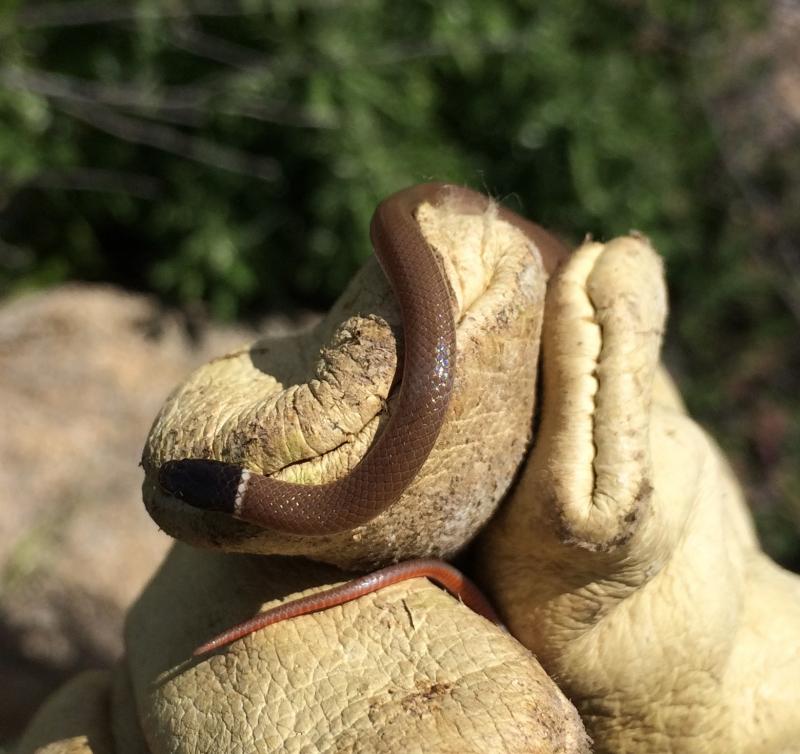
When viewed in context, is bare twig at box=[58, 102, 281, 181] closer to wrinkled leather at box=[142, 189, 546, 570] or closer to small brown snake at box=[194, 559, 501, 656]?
wrinkled leather at box=[142, 189, 546, 570]

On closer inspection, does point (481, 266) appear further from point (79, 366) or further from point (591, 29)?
point (591, 29)

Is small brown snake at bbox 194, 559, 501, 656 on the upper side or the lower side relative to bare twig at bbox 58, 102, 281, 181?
lower

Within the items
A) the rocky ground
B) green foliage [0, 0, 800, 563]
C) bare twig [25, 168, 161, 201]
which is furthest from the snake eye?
bare twig [25, 168, 161, 201]

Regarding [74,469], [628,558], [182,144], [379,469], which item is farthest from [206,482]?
[182,144]

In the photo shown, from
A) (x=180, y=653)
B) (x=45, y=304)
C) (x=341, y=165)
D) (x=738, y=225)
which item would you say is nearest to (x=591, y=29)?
(x=738, y=225)

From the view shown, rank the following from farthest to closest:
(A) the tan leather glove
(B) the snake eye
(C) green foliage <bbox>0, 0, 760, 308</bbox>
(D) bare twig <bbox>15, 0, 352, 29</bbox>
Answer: (C) green foliage <bbox>0, 0, 760, 308</bbox>, (D) bare twig <bbox>15, 0, 352, 29</bbox>, (A) the tan leather glove, (B) the snake eye

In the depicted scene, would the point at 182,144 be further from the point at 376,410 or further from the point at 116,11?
the point at 376,410

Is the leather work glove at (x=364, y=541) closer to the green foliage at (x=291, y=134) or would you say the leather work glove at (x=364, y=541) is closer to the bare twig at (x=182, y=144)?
the green foliage at (x=291, y=134)
